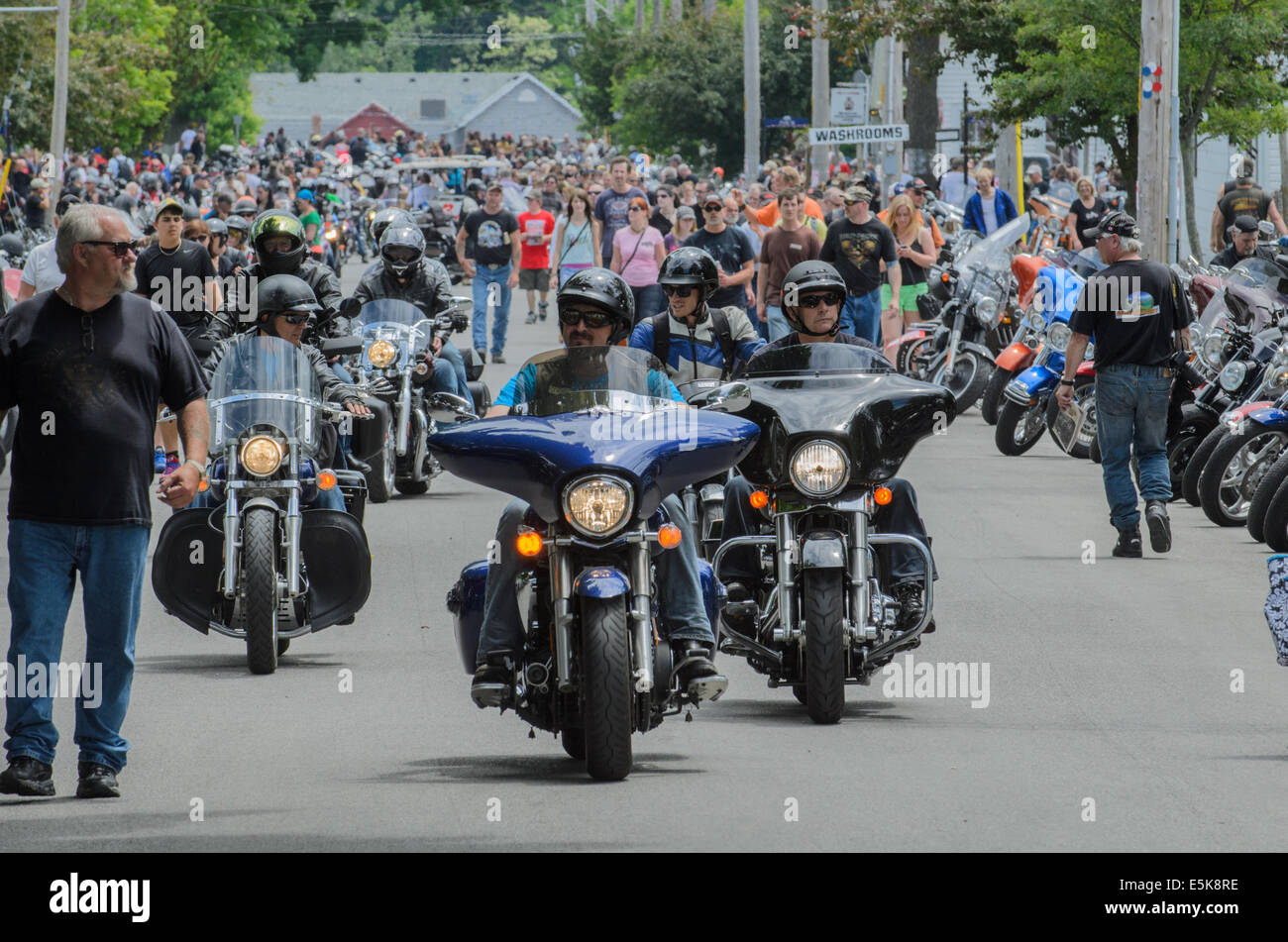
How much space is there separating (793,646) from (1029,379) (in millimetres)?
9540

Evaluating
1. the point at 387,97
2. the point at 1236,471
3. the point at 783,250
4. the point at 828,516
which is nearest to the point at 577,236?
the point at 783,250

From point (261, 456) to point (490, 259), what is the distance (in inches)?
606

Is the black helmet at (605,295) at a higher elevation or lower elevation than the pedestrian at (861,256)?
lower

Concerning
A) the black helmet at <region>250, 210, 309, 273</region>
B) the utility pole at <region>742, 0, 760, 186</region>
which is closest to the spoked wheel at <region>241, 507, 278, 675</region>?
the black helmet at <region>250, 210, 309, 273</region>

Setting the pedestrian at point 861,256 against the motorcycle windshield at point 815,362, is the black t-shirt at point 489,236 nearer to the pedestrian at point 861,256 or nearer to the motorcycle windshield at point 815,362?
the pedestrian at point 861,256

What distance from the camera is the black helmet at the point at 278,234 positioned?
1283cm

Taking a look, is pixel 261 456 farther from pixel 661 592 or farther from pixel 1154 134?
pixel 1154 134

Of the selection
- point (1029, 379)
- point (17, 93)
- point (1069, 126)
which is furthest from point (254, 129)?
point (1029, 379)

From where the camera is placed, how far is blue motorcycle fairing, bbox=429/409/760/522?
23.6 feet

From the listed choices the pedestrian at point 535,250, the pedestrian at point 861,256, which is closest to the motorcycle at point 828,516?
the pedestrian at point 861,256

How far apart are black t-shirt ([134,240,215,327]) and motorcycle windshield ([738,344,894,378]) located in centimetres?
664

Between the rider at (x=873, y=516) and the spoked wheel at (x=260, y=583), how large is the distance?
73.0 inches

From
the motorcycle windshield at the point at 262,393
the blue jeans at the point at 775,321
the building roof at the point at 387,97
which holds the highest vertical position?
the building roof at the point at 387,97
